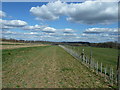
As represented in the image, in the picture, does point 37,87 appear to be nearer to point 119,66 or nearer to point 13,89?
point 13,89

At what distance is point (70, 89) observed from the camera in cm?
571

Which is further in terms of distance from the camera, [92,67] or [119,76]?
[92,67]

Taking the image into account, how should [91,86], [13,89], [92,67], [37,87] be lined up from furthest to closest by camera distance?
[92,67], [91,86], [37,87], [13,89]

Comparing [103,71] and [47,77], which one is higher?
[47,77]

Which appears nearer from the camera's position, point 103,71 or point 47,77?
point 47,77

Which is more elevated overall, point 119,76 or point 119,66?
point 119,66

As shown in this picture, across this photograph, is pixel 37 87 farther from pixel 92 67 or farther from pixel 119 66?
pixel 92 67

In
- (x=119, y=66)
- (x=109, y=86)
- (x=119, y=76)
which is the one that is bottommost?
(x=109, y=86)

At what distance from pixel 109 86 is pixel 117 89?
1.62 ft

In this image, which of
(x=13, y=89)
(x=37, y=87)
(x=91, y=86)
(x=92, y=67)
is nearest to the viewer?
(x=13, y=89)

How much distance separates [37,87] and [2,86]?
1.54 metres

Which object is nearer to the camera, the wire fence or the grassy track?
the grassy track

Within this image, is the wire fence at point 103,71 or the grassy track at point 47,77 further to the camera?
the wire fence at point 103,71

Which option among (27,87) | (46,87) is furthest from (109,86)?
(27,87)
